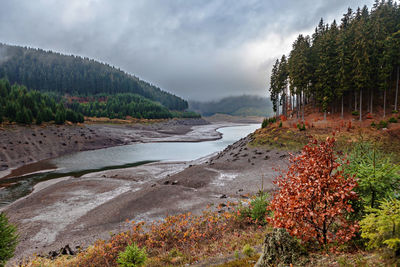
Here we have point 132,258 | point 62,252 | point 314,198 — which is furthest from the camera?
point 62,252

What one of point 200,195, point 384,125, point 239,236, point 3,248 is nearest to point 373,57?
point 384,125

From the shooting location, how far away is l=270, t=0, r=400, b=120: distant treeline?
3869cm

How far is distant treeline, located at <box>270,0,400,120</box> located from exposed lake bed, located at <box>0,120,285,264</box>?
76.3 ft

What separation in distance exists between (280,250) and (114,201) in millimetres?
20109

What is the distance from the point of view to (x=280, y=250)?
6.12 meters

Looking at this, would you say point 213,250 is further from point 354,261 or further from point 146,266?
point 354,261

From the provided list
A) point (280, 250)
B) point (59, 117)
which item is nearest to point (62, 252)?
point (280, 250)

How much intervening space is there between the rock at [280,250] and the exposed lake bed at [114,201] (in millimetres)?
12049

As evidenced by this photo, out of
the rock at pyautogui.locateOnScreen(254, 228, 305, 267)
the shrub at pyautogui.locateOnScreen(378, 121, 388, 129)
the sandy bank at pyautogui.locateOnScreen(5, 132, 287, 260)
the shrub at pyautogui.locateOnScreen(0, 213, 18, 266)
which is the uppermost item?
the shrub at pyautogui.locateOnScreen(378, 121, 388, 129)

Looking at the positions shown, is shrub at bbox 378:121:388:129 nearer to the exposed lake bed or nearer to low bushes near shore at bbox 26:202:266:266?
the exposed lake bed

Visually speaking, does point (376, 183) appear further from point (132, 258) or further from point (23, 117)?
point (23, 117)

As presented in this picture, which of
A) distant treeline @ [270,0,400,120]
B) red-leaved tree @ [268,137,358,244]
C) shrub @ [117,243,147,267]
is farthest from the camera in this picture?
distant treeline @ [270,0,400,120]

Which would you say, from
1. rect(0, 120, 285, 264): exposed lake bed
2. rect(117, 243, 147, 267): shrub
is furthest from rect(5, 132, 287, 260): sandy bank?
rect(117, 243, 147, 267): shrub

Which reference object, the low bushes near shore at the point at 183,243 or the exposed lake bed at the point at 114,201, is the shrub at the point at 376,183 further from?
the exposed lake bed at the point at 114,201
